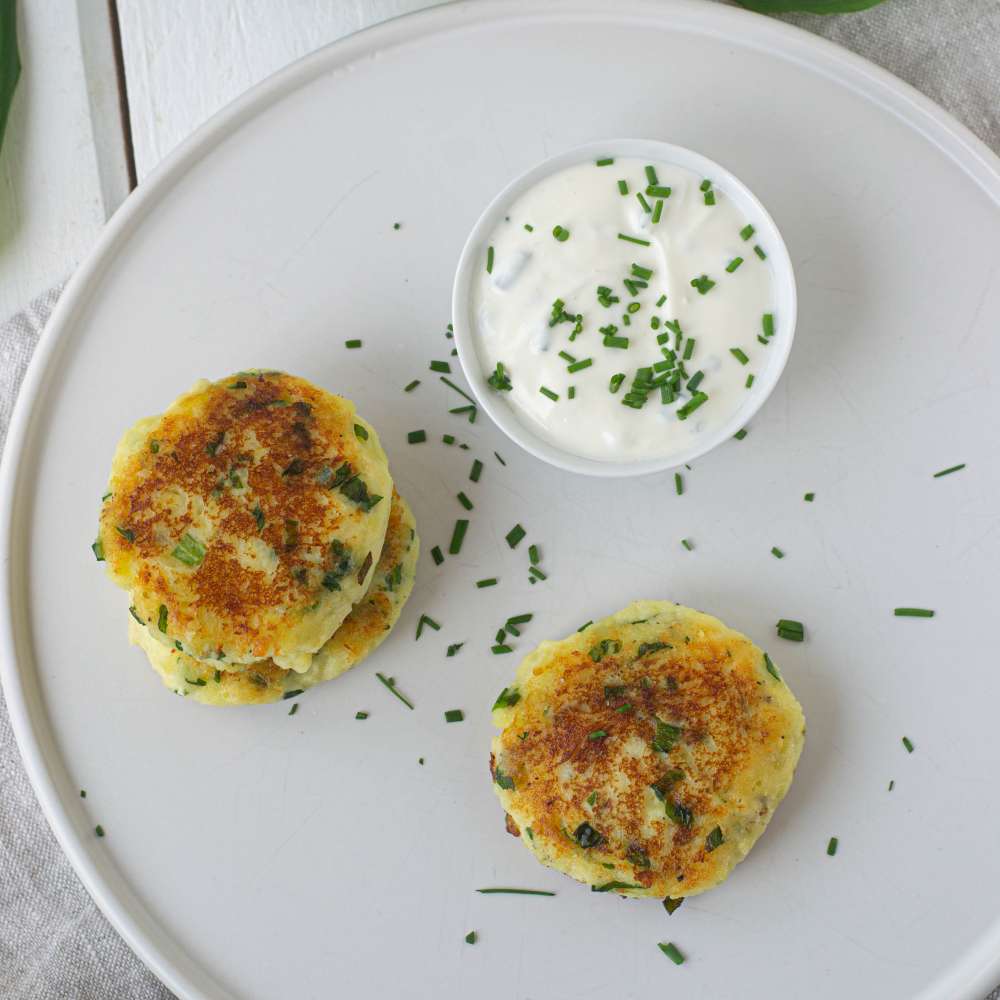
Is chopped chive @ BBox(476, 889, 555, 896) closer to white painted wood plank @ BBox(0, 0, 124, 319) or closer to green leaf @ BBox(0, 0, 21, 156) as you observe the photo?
white painted wood plank @ BBox(0, 0, 124, 319)

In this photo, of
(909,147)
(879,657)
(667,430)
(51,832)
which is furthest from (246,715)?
(909,147)

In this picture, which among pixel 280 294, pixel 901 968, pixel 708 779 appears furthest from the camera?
pixel 280 294

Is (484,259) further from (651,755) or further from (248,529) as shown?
(651,755)

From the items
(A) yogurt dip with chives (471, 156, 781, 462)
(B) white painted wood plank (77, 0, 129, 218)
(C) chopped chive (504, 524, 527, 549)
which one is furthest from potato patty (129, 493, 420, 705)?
(B) white painted wood plank (77, 0, 129, 218)

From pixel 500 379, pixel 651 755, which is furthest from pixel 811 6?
pixel 651 755

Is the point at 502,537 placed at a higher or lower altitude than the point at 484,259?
lower

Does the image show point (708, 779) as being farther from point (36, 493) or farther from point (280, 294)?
point (36, 493)
